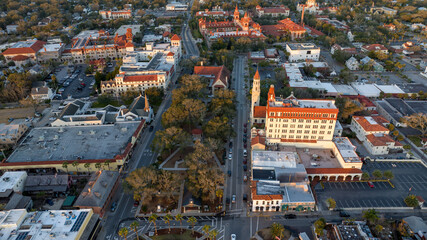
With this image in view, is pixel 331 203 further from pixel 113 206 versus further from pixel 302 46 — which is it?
pixel 302 46

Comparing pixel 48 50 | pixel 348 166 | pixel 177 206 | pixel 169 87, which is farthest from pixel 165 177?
pixel 48 50

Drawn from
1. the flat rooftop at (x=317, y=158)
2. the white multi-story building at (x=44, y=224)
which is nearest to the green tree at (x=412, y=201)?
the flat rooftop at (x=317, y=158)

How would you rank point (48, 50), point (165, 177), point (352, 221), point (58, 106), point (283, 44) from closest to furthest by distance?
point (352, 221)
point (165, 177)
point (58, 106)
point (48, 50)
point (283, 44)

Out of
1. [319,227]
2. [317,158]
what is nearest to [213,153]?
[317,158]

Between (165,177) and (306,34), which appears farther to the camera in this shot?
(306,34)

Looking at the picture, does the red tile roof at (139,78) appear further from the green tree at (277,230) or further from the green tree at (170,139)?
the green tree at (277,230)

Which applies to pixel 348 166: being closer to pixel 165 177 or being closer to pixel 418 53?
pixel 165 177

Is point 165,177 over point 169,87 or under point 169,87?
over
